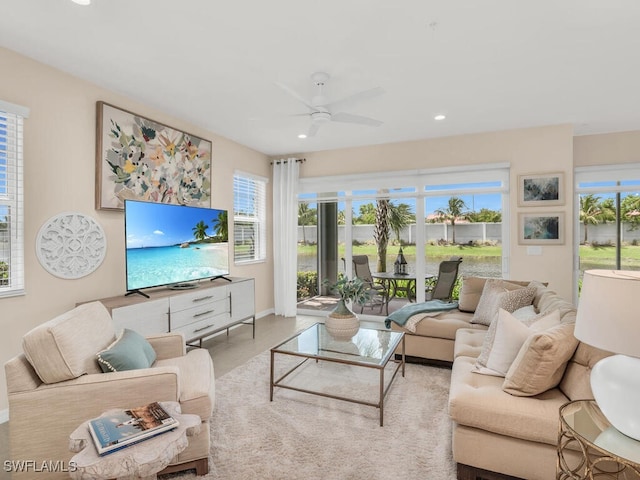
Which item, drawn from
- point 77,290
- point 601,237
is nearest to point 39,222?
point 77,290

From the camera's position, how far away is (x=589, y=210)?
475 cm

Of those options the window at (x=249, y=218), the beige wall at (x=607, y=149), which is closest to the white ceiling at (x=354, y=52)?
the beige wall at (x=607, y=149)

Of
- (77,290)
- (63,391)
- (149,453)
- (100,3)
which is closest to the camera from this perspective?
(149,453)

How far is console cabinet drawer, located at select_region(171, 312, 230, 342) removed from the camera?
11.3 feet

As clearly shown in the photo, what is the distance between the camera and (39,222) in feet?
8.93

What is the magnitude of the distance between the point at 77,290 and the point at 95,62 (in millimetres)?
1905

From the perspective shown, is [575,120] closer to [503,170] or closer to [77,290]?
[503,170]

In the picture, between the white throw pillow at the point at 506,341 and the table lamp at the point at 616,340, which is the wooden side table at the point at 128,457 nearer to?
the table lamp at the point at 616,340

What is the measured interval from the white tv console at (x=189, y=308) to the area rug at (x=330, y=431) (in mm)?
707

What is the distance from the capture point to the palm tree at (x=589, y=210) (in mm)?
4723

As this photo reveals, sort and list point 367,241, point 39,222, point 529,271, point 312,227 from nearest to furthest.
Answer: point 39,222 < point 529,271 < point 367,241 < point 312,227

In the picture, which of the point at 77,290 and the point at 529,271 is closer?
the point at 77,290

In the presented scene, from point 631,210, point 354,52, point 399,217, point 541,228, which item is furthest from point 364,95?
point 631,210

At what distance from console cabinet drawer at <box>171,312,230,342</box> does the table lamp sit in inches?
125
